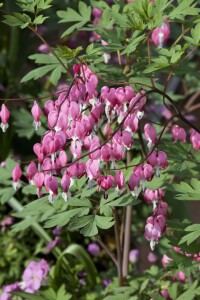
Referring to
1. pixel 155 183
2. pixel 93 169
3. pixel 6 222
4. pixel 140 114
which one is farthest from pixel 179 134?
pixel 6 222

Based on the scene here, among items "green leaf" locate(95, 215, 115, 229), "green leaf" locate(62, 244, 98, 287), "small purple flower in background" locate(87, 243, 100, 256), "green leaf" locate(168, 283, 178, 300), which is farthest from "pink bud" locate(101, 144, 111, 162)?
"small purple flower in background" locate(87, 243, 100, 256)

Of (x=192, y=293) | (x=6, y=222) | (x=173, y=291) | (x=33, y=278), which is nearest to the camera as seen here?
(x=192, y=293)

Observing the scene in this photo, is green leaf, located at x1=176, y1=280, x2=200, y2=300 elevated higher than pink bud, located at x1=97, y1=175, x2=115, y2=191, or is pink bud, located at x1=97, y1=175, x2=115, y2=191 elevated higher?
pink bud, located at x1=97, y1=175, x2=115, y2=191

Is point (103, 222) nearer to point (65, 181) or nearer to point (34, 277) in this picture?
point (65, 181)

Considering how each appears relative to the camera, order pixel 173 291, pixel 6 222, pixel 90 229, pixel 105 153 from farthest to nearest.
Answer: pixel 6 222
pixel 173 291
pixel 90 229
pixel 105 153

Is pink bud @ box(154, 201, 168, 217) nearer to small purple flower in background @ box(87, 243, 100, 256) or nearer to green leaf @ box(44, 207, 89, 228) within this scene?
green leaf @ box(44, 207, 89, 228)

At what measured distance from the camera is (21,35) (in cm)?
414

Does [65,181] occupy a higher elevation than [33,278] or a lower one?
higher

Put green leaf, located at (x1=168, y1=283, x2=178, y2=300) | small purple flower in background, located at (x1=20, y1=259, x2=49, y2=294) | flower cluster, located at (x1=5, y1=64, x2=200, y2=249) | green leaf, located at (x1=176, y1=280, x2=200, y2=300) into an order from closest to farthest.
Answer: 1. flower cluster, located at (x1=5, y1=64, x2=200, y2=249)
2. green leaf, located at (x1=176, y1=280, x2=200, y2=300)
3. green leaf, located at (x1=168, y1=283, x2=178, y2=300)
4. small purple flower in background, located at (x1=20, y1=259, x2=49, y2=294)

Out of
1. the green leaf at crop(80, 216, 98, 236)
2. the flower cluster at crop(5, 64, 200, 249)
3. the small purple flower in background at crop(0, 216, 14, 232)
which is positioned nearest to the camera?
the flower cluster at crop(5, 64, 200, 249)

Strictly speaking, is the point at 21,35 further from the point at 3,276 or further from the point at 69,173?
the point at 69,173

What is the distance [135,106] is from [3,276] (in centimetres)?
179

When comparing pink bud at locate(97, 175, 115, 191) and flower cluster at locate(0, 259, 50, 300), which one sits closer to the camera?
pink bud at locate(97, 175, 115, 191)

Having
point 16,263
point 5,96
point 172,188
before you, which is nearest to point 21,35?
point 5,96
